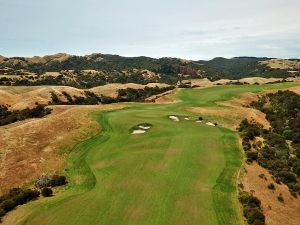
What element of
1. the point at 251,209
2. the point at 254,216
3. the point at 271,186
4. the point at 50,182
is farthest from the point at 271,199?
the point at 50,182

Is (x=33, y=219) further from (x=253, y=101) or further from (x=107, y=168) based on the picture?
(x=253, y=101)

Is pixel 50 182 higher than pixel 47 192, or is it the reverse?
pixel 47 192

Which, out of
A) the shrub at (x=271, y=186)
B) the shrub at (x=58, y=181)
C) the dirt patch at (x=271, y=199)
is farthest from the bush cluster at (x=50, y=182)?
the shrub at (x=271, y=186)

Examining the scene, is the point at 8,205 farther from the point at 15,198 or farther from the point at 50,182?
the point at 50,182

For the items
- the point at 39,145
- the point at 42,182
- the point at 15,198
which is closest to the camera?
the point at 15,198

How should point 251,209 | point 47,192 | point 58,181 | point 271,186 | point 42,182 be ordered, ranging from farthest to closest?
point 271,186 → point 58,181 → point 42,182 → point 47,192 → point 251,209

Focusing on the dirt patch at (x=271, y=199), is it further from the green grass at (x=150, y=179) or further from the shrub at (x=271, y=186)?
the green grass at (x=150, y=179)

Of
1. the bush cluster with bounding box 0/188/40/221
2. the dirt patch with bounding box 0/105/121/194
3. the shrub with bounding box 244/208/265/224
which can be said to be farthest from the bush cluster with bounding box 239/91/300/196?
the bush cluster with bounding box 0/188/40/221
